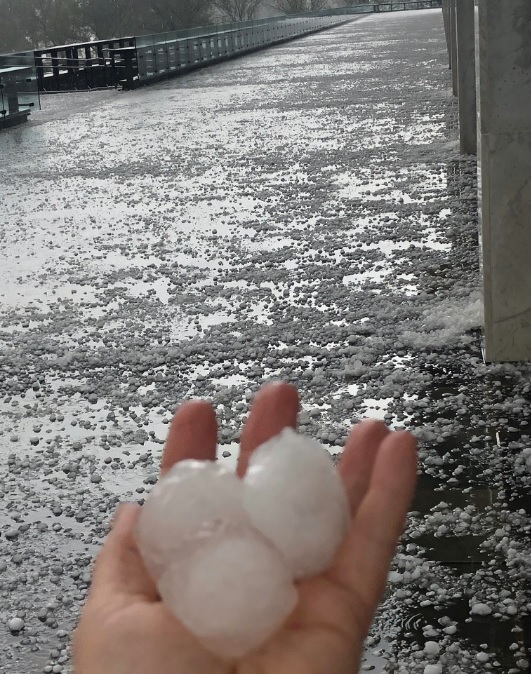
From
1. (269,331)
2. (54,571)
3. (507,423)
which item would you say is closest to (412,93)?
(269,331)

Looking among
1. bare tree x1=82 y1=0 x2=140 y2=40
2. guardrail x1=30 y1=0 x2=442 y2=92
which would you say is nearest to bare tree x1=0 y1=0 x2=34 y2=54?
bare tree x1=82 y1=0 x2=140 y2=40

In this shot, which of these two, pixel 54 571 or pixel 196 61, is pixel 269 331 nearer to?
pixel 54 571

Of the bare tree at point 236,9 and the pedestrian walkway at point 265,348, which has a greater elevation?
the bare tree at point 236,9

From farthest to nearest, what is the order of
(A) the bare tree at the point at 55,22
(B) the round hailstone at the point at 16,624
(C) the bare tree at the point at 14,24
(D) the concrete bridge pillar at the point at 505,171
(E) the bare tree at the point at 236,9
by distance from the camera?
(E) the bare tree at the point at 236,9
(A) the bare tree at the point at 55,22
(C) the bare tree at the point at 14,24
(D) the concrete bridge pillar at the point at 505,171
(B) the round hailstone at the point at 16,624

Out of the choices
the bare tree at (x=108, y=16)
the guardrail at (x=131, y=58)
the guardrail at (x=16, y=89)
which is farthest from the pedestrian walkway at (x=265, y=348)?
the bare tree at (x=108, y=16)

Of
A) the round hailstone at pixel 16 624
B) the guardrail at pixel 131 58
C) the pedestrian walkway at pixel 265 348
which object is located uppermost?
the guardrail at pixel 131 58

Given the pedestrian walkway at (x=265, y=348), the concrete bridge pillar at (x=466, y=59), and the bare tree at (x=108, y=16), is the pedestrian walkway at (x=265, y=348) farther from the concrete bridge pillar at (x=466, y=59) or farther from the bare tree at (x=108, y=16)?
the bare tree at (x=108, y=16)

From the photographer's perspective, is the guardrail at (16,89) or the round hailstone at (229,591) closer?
the round hailstone at (229,591)
